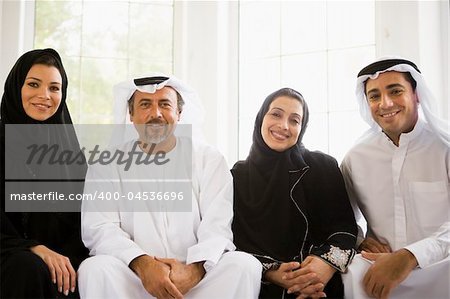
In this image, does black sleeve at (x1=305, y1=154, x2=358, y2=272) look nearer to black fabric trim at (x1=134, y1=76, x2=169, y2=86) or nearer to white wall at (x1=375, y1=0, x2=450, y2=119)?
black fabric trim at (x1=134, y1=76, x2=169, y2=86)

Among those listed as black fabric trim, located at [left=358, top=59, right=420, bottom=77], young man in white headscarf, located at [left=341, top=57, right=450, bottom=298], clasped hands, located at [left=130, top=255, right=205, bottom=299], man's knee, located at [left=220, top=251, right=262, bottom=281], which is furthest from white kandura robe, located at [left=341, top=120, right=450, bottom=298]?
clasped hands, located at [left=130, top=255, right=205, bottom=299]

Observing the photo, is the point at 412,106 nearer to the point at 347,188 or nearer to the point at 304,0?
the point at 347,188

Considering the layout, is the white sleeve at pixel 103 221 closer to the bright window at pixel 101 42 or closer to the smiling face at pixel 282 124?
the smiling face at pixel 282 124

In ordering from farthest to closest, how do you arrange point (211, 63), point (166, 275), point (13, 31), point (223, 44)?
point (223, 44)
point (211, 63)
point (13, 31)
point (166, 275)

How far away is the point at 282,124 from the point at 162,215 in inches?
29.8

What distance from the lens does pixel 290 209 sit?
2721 mm

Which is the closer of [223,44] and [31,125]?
[31,125]

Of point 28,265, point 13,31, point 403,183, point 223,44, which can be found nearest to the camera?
point 28,265

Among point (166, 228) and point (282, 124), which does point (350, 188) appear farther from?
point (166, 228)

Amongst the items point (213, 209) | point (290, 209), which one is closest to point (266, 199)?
point (290, 209)

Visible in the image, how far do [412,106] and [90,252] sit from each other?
1.69 metres

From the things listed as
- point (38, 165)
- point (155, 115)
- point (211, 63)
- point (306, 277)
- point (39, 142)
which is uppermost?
point (211, 63)

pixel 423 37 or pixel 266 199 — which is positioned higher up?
pixel 423 37

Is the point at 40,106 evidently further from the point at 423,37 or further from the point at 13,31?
the point at 423,37
